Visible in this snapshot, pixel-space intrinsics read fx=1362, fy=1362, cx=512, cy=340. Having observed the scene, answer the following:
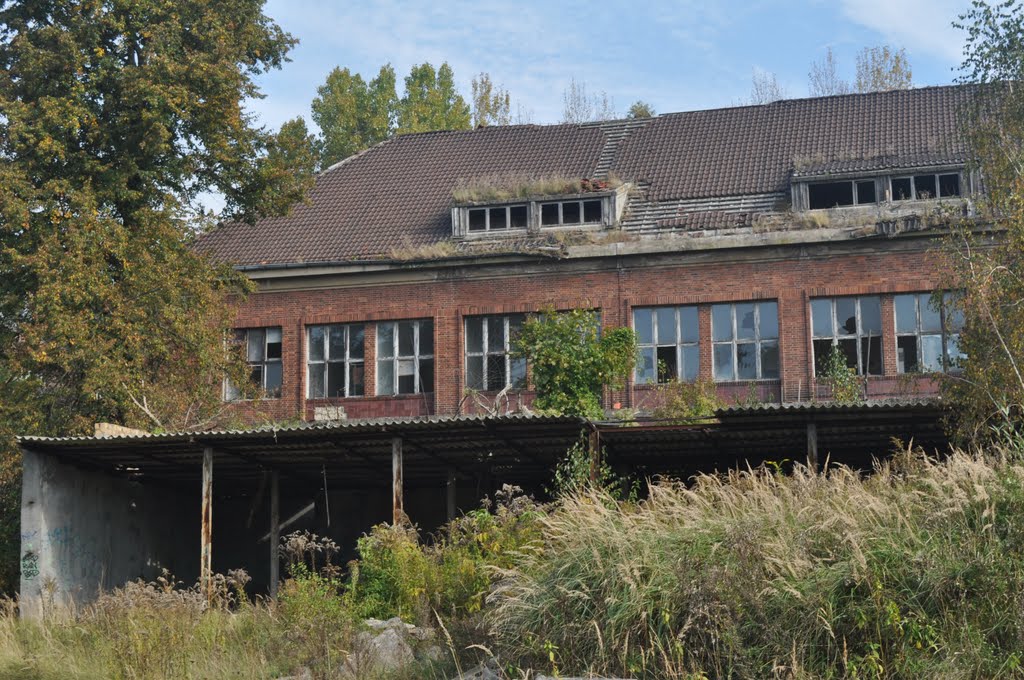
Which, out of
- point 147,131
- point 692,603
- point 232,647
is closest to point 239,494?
point 147,131

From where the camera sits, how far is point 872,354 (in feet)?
102

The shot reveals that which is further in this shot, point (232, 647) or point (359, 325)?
point (359, 325)

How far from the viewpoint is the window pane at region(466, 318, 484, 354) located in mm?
33844

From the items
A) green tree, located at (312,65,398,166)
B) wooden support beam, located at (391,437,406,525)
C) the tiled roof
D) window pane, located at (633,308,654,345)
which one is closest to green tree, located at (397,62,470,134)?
green tree, located at (312,65,398,166)

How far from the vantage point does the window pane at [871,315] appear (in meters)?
31.3

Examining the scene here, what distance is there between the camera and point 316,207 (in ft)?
126

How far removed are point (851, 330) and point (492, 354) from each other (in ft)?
28.3

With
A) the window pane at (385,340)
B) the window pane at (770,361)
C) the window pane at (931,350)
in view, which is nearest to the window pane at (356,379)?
the window pane at (385,340)

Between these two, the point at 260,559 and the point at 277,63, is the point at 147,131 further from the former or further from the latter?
the point at 260,559

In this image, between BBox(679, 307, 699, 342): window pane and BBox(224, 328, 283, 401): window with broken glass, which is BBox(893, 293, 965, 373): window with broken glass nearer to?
BBox(679, 307, 699, 342): window pane

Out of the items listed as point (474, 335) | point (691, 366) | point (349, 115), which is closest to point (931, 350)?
point (691, 366)

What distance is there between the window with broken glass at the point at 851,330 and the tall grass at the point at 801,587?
1691 centimetres

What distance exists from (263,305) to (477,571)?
62.7 ft

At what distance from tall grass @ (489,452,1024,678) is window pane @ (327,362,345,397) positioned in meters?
20.2
